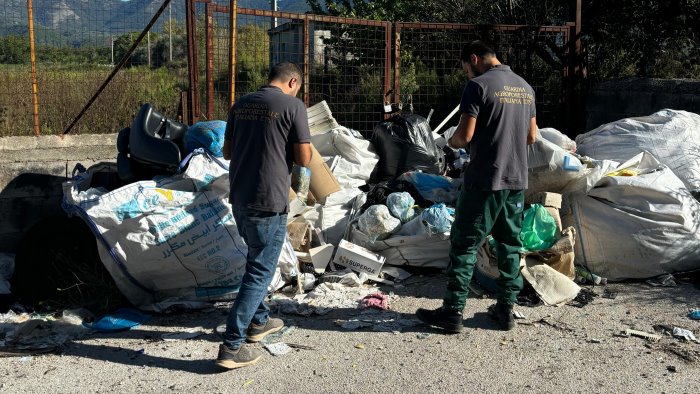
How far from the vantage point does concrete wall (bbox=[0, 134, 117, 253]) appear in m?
5.63

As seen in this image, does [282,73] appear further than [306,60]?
No

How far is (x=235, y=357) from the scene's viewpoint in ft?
12.5

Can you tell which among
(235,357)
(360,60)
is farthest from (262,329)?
(360,60)

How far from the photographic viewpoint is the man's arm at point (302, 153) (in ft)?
12.6

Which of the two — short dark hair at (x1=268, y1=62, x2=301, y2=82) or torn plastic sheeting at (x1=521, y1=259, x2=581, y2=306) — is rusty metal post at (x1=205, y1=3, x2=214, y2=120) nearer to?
short dark hair at (x1=268, y1=62, x2=301, y2=82)

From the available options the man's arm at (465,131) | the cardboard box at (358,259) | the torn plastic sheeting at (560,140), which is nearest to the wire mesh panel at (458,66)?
the torn plastic sheeting at (560,140)

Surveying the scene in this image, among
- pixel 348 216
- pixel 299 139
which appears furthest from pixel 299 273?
pixel 299 139

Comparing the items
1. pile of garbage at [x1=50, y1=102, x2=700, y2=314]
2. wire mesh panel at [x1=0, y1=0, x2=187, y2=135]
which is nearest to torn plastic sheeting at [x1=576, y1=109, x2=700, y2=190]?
pile of garbage at [x1=50, y1=102, x2=700, y2=314]

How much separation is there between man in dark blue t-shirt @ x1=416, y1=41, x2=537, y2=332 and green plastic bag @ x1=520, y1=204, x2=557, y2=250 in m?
0.66

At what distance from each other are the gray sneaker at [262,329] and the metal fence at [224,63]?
Answer: 303 cm

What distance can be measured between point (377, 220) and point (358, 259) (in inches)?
15.7

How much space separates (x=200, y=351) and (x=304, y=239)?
156cm

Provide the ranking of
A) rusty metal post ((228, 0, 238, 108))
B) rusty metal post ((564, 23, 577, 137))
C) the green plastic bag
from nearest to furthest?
the green plastic bag < rusty metal post ((228, 0, 238, 108)) < rusty metal post ((564, 23, 577, 137))

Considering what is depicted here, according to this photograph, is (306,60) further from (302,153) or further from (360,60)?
(302,153)
